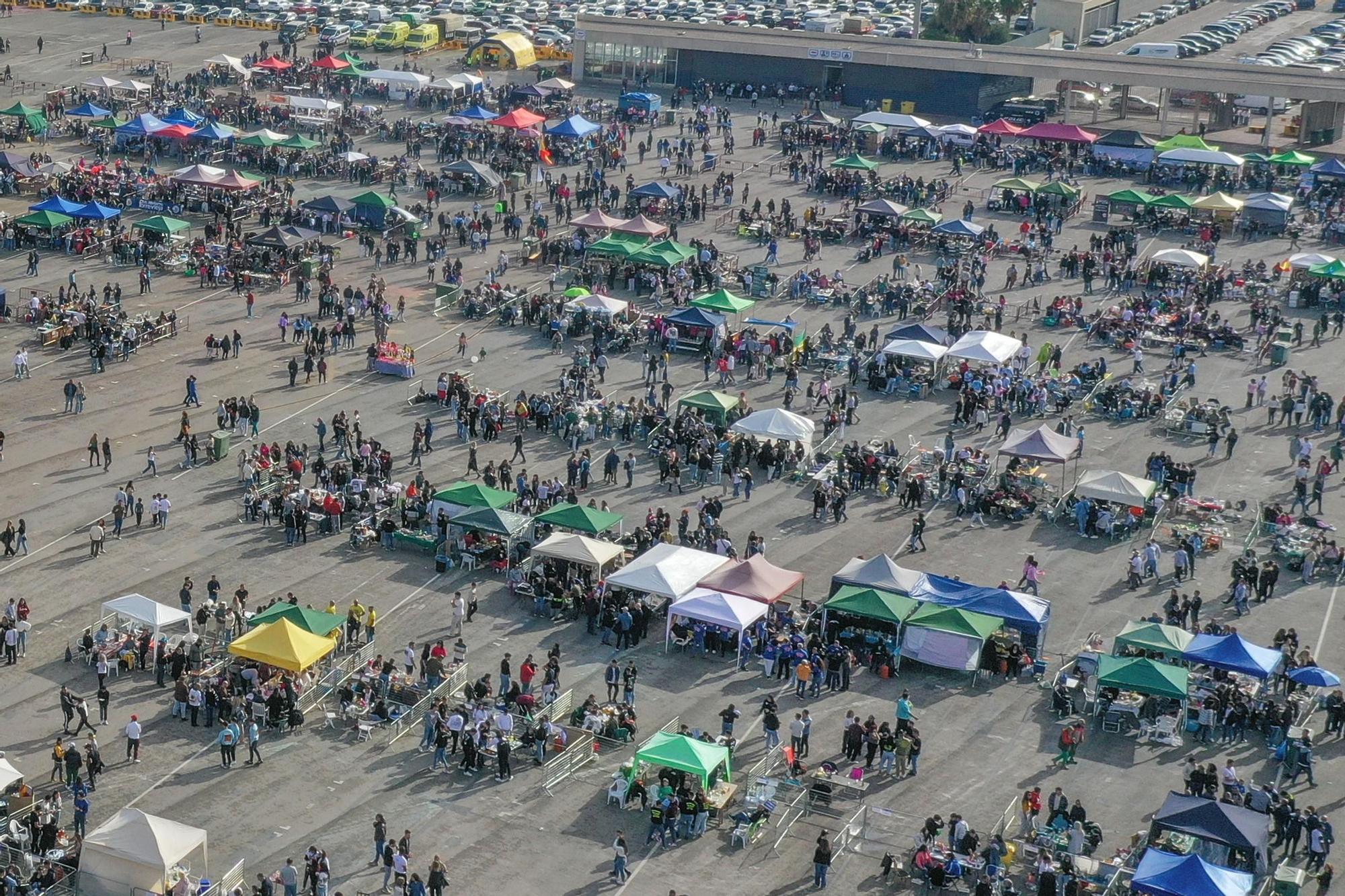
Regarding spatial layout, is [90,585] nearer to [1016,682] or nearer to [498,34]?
[1016,682]

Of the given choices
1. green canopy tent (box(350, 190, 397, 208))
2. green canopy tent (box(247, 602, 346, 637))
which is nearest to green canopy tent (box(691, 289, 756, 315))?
green canopy tent (box(350, 190, 397, 208))

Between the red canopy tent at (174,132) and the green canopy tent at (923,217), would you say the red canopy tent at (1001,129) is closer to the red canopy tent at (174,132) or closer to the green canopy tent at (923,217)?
A: the green canopy tent at (923,217)

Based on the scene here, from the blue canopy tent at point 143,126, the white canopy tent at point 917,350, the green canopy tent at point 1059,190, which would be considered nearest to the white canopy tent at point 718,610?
the white canopy tent at point 917,350

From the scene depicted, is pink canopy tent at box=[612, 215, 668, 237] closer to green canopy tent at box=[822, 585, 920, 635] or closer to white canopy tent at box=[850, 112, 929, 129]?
white canopy tent at box=[850, 112, 929, 129]

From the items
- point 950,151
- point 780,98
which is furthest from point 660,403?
point 780,98

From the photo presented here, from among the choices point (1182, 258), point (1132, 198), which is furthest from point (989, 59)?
point (1182, 258)

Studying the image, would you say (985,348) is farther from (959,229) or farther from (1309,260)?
(1309,260)
